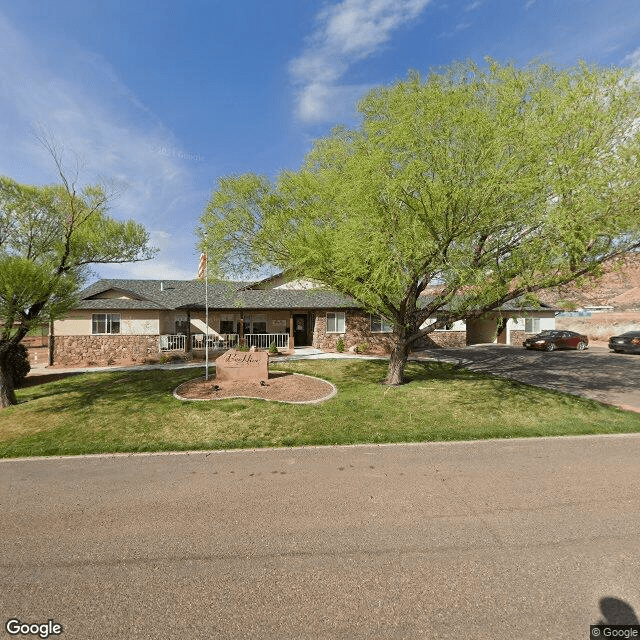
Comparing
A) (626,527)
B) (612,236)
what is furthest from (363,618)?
(612,236)

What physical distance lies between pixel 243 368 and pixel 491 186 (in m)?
10.8

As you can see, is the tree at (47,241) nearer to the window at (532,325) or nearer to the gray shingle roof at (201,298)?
the gray shingle roof at (201,298)

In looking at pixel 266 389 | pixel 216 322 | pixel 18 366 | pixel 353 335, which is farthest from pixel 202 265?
pixel 353 335

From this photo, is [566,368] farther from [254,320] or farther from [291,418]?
[254,320]

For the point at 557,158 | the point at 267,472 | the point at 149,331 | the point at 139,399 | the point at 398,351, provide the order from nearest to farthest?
the point at 267,472, the point at 557,158, the point at 139,399, the point at 398,351, the point at 149,331

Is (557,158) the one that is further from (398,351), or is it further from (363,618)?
(363,618)

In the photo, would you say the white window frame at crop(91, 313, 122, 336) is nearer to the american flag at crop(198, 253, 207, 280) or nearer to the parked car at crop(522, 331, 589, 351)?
the american flag at crop(198, 253, 207, 280)

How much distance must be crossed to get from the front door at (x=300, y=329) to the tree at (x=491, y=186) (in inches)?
646

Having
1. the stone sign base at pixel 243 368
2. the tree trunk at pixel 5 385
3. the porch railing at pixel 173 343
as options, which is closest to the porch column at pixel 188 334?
the porch railing at pixel 173 343

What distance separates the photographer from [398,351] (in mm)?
13570

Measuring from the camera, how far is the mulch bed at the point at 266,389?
12.0 meters

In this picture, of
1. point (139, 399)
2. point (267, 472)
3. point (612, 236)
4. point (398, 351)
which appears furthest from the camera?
point (398, 351)

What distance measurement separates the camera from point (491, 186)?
8508 mm

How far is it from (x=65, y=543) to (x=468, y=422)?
364 inches
